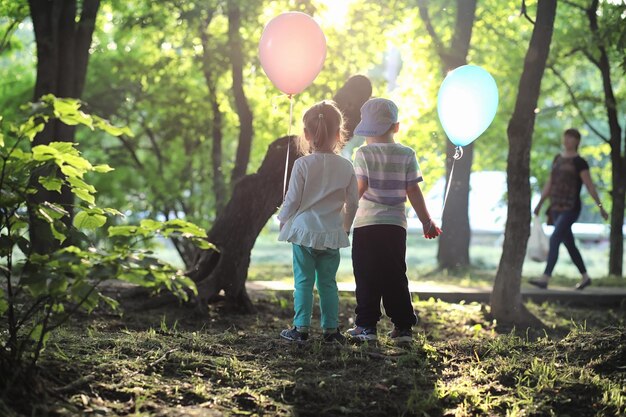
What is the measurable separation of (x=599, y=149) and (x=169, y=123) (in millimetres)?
10057

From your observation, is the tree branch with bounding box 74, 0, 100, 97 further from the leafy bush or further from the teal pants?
the leafy bush

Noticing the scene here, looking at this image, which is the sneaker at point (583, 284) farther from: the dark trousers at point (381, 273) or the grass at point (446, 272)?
the dark trousers at point (381, 273)

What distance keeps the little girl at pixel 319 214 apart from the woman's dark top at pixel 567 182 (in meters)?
5.26

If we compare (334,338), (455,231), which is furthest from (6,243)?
(455,231)

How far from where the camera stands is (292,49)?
6.41 meters

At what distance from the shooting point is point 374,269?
218 inches

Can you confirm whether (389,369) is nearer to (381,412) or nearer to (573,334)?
(381,412)

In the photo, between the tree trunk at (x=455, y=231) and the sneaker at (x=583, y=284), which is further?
the tree trunk at (x=455, y=231)

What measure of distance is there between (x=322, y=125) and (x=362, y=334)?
1493mm

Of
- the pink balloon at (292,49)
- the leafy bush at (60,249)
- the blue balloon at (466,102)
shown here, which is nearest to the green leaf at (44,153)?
the leafy bush at (60,249)

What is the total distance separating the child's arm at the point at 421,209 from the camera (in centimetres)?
554

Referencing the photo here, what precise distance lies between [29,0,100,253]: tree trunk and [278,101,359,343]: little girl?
14.2 ft

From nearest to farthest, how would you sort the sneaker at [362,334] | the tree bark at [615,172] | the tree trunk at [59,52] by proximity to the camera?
the sneaker at [362,334] → the tree trunk at [59,52] → the tree bark at [615,172]

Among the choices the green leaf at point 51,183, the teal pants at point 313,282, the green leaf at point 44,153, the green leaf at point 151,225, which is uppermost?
the green leaf at point 44,153
